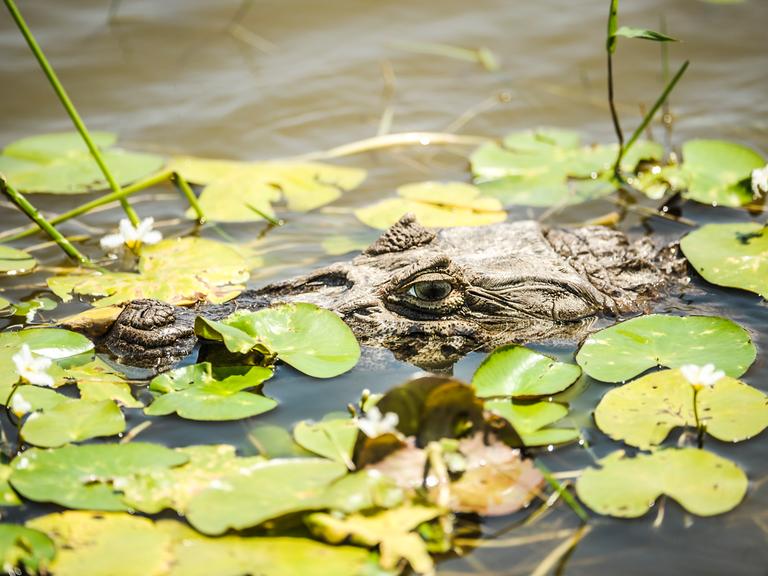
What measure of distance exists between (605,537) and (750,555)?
48 cm

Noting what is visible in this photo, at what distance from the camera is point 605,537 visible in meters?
3.01

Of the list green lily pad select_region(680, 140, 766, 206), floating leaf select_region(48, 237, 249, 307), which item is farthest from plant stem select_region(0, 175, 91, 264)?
green lily pad select_region(680, 140, 766, 206)

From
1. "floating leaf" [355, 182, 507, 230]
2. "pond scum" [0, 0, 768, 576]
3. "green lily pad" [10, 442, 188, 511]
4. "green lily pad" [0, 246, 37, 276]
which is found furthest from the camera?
"floating leaf" [355, 182, 507, 230]

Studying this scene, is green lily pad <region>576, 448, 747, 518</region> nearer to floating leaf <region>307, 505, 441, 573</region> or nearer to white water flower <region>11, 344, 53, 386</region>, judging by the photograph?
floating leaf <region>307, 505, 441, 573</region>

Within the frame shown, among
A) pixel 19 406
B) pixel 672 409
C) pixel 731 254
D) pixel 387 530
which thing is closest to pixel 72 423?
pixel 19 406

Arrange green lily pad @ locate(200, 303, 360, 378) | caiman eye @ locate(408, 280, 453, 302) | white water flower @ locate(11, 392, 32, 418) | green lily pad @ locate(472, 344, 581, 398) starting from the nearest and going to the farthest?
white water flower @ locate(11, 392, 32, 418) < green lily pad @ locate(472, 344, 581, 398) < green lily pad @ locate(200, 303, 360, 378) < caiman eye @ locate(408, 280, 453, 302)

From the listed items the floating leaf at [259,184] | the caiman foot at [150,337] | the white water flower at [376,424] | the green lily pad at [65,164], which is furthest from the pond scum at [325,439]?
the green lily pad at [65,164]

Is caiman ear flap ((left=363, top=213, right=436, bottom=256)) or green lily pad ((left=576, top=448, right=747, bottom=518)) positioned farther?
caiman ear flap ((left=363, top=213, right=436, bottom=256))

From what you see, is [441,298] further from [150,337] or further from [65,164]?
[65,164]

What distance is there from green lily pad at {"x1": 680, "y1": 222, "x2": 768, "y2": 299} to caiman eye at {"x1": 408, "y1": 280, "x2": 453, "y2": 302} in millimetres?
1559

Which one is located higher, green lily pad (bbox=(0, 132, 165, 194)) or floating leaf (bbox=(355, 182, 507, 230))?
green lily pad (bbox=(0, 132, 165, 194))

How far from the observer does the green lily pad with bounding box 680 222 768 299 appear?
14.7ft

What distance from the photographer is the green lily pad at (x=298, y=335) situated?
3734 millimetres

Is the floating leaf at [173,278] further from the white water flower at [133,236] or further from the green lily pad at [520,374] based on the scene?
the green lily pad at [520,374]
